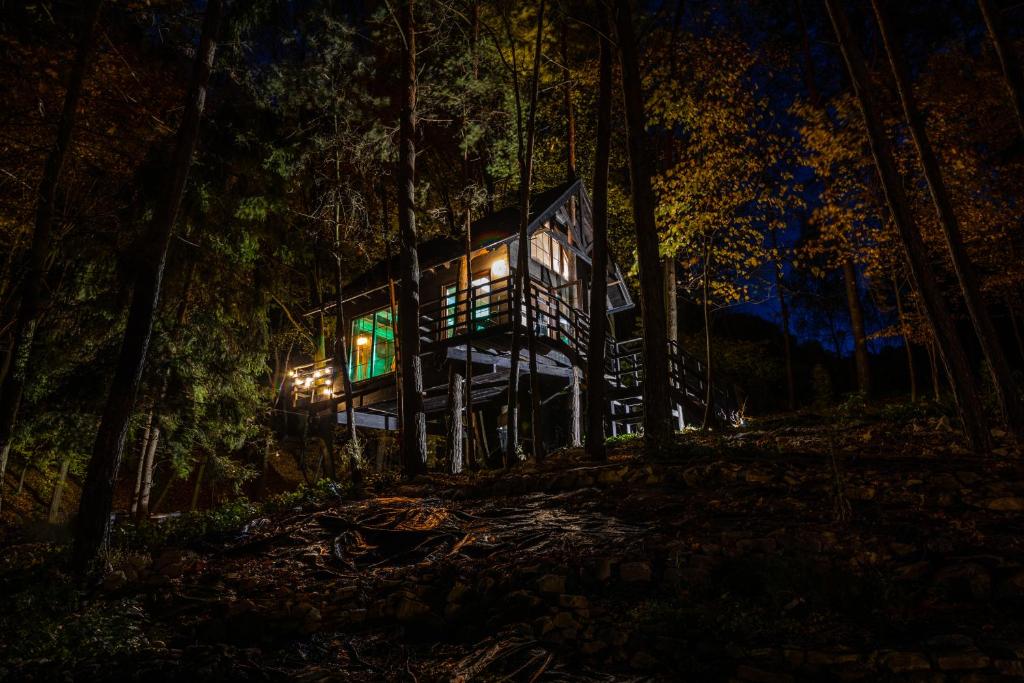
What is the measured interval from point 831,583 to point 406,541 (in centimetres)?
504

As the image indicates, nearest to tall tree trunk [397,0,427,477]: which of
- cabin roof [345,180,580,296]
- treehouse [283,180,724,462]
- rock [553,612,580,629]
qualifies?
treehouse [283,180,724,462]

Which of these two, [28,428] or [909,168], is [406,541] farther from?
[909,168]

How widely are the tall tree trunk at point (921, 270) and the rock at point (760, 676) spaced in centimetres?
606

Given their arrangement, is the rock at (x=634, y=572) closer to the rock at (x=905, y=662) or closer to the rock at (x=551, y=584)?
the rock at (x=551, y=584)

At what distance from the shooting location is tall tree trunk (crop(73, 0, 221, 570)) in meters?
7.60

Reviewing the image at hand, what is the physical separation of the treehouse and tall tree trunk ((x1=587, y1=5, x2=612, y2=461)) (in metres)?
4.82

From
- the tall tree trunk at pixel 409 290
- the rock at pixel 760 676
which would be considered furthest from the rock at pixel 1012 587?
the tall tree trunk at pixel 409 290

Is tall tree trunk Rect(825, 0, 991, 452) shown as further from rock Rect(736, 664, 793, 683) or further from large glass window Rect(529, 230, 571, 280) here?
large glass window Rect(529, 230, 571, 280)

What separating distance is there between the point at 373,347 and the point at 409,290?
993 cm

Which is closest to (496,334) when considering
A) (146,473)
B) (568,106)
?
(568,106)

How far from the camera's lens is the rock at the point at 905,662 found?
338cm

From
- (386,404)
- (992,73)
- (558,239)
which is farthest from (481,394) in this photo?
(992,73)

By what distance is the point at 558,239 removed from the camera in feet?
66.2

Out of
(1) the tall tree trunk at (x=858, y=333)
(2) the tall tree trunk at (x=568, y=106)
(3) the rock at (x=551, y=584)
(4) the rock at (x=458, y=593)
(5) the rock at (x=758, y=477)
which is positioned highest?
(2) the tall tree trunk at (x=568, y=106)
